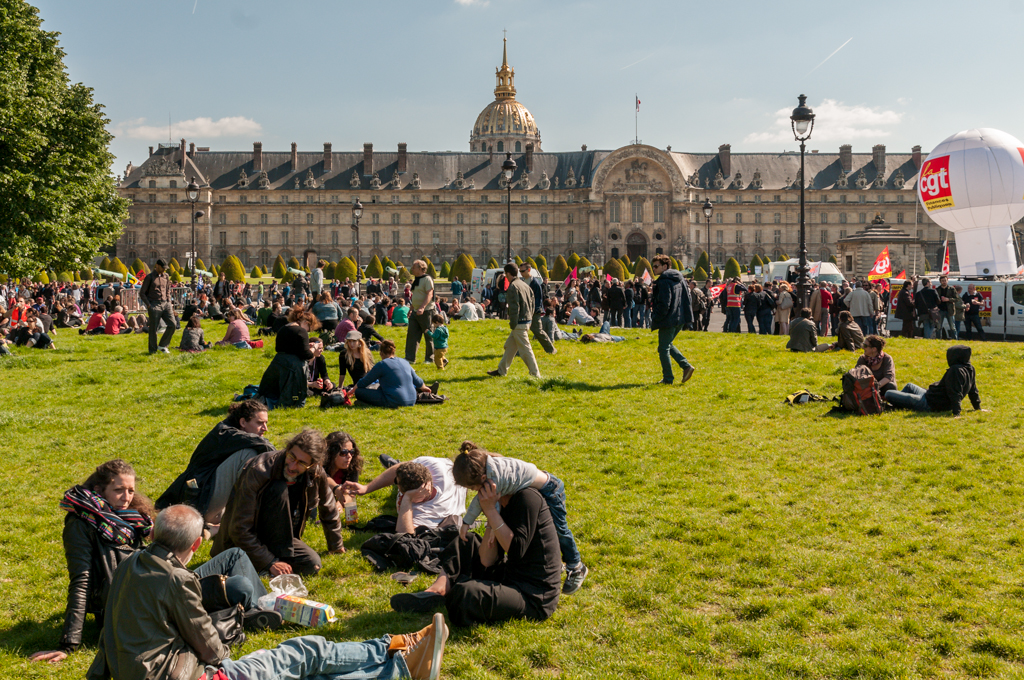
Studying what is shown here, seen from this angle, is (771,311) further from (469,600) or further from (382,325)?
(469,600)

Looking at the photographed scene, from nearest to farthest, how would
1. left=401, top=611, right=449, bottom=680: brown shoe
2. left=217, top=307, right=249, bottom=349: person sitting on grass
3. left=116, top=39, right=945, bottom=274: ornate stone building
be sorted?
left=401, top=611, right=449, bottom=680: brown shoe, left=217, top=307, right=249, bottom=349: person sitting on grass, left=116, top=39, right=945, bottom=274: ornate stone building

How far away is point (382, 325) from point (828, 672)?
1735 centimetres

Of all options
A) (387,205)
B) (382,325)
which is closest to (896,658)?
(382,325)

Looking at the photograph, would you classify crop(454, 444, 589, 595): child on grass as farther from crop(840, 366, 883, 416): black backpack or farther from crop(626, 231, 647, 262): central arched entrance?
crop(626, 231, 647, 262): central arched entrance

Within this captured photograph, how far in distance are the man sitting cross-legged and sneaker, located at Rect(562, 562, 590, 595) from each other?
4.11 ft

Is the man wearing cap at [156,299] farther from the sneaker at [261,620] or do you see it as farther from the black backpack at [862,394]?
the black backpack at [862,394]

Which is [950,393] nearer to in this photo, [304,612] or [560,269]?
[304,612]

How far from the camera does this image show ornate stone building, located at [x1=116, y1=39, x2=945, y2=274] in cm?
8081

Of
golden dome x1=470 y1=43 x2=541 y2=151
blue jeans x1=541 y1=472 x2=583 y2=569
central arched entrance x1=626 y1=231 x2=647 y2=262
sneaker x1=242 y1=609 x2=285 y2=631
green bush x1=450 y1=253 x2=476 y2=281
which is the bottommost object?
sneaker x1=242 y1=609 x2=285 y2=631

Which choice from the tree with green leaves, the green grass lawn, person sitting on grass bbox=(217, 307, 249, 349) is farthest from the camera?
the tree with green leaves

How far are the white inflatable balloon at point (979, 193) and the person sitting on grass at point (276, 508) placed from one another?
3202cm

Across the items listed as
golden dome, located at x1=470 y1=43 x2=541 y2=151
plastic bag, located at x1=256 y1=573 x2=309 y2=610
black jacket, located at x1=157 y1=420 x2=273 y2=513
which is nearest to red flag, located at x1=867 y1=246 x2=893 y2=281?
black jacket, located at x1=157 y1=420 x2=273 y2=513

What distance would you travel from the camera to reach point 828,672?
13.6ft

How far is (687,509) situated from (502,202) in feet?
256
